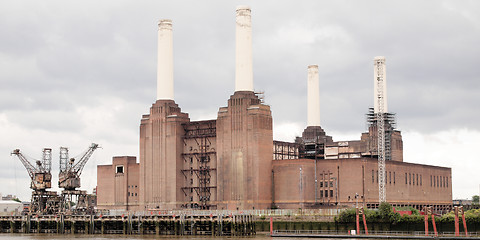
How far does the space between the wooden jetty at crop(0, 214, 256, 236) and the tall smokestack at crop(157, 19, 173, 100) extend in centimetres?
3315

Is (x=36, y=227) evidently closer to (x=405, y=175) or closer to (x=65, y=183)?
(x=65, y=183)

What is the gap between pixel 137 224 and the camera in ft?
419

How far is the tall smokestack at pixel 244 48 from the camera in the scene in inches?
5635

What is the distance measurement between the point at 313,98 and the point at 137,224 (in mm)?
63092

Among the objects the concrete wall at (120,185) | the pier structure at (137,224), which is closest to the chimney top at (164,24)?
the concrete wall at (120,185)

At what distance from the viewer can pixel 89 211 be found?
5645 inches

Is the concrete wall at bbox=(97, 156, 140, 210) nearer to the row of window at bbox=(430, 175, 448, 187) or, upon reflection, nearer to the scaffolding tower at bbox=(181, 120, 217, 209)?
the scaffolding tower at bbox=(181, 120, 217, 209)

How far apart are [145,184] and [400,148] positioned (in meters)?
62.1

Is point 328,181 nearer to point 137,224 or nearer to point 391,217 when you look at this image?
point 391,217

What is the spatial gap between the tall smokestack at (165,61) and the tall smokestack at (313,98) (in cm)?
3540

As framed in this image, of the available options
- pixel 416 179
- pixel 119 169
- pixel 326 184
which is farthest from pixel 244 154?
pixel 416 179

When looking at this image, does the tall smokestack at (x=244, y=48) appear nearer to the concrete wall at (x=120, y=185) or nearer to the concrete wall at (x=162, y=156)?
the concrete wall at (x=162, y=156)

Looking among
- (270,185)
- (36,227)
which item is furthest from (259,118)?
(36,227)

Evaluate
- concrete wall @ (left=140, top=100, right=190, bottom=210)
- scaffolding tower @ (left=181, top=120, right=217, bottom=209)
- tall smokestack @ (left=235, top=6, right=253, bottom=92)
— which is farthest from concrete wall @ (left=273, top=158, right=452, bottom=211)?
concrete wall @ (left=140, top=100, right=190, bottom=210)
